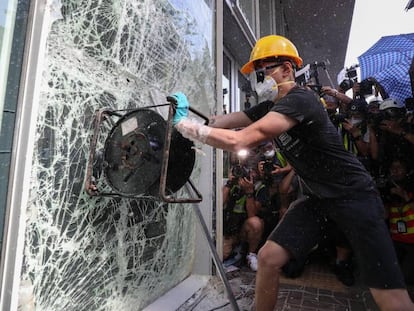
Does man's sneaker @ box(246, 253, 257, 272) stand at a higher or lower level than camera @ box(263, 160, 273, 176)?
lower

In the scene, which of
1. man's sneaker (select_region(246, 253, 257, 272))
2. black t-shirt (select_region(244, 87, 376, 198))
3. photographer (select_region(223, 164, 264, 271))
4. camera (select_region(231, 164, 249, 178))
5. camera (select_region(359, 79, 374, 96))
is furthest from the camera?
camera (select_region(359, 79, 374, 96))

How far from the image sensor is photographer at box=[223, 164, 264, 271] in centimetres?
313

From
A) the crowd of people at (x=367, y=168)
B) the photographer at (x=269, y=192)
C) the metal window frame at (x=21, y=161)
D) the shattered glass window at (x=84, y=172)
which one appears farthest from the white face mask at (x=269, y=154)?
the metal window frame at (x=21, y=161)

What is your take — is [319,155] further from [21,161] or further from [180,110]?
[21,161]

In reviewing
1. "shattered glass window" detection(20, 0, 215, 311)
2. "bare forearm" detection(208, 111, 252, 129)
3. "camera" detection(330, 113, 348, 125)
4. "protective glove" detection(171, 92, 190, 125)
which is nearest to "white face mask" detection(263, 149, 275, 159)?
"camera" detection(330, 113, 348, 125)

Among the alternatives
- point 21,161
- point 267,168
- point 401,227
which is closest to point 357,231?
point 21,161

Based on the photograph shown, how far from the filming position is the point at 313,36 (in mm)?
8188

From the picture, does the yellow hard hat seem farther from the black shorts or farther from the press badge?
the press badge

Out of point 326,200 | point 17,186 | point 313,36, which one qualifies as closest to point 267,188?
point 326,200

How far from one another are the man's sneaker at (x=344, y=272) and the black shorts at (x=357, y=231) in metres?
1.11

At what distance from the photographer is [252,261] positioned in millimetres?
2930

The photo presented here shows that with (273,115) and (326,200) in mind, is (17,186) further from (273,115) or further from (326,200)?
(326,200)

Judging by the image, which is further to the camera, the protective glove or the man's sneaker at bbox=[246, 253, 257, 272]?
the man's sneaker at bbox=[246, 253, 257, 272]

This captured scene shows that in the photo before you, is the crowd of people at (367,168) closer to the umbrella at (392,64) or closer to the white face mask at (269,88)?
the umbrella at (392,64)
